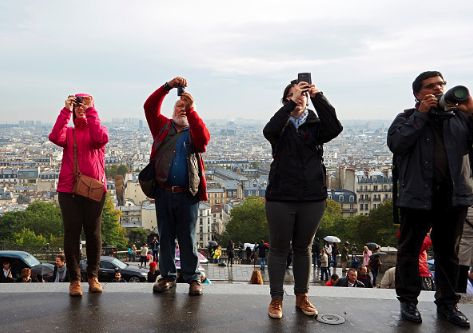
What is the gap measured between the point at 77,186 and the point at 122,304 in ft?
3.44

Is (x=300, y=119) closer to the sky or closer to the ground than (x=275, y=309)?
closer to the sky

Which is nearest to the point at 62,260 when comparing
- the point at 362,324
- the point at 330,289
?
the point at 330,289

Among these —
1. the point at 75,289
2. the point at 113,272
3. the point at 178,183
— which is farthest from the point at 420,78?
the point at 113,272

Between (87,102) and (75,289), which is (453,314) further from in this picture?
(87,102)

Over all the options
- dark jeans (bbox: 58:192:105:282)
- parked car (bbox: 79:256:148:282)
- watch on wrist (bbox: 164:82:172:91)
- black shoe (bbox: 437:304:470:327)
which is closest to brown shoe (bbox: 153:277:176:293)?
dark jeans (bbox: 58:192:105:282)

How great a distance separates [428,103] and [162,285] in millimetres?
2534

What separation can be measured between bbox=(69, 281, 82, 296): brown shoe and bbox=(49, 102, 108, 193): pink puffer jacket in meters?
0.77

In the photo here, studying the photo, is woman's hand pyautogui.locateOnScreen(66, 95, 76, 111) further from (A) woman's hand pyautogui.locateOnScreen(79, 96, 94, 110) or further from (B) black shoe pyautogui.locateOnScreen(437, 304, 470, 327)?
(B) black shoe pyautogui.locateOnScreen(437, 304, 470, 327)

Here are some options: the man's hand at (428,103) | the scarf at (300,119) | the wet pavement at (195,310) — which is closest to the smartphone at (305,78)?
the scarf at (300,119)

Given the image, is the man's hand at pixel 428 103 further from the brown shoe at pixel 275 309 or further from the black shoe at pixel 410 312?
the brown shoe at pixel 275 309

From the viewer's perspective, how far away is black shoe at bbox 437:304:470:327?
3297 mm

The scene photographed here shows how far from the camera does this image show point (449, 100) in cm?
321

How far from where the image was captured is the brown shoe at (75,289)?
3.96 meters

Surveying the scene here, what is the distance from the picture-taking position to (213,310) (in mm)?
3623
